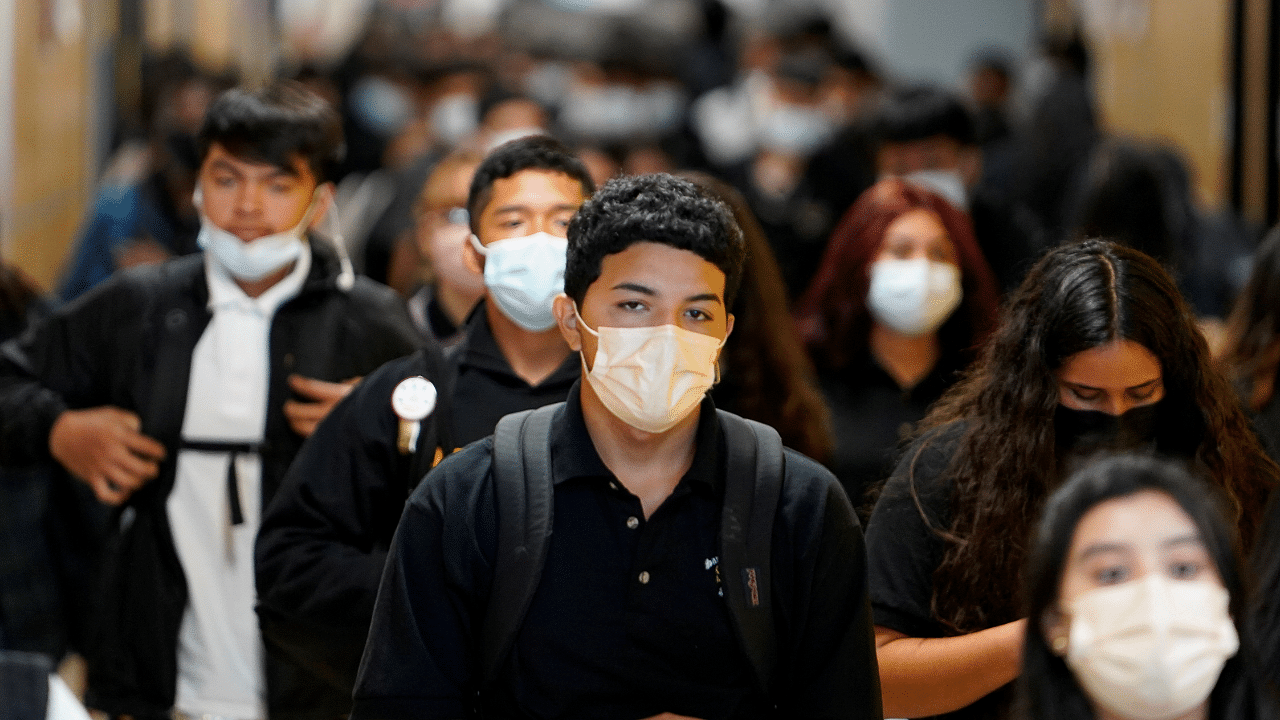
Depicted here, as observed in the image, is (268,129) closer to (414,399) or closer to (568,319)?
(414,399)

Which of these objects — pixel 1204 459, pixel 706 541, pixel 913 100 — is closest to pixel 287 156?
pixel 706 541

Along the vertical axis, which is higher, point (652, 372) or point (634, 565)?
point (652, 372)

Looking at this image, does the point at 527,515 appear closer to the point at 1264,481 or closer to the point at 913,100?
the point at 1264,481

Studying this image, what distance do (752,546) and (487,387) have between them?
980mm

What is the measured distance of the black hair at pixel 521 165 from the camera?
3.72 meters

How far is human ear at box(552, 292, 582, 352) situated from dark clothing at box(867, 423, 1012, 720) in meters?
0.66

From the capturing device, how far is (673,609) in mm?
2705

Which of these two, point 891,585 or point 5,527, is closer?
point 891,585

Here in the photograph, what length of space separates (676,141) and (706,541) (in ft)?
24.8

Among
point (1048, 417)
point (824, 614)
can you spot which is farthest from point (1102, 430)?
point (824, 614)

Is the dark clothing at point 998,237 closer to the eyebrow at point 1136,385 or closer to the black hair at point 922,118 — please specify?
the black hair at point 922,118

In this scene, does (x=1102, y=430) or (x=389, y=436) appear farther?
(x=389, y=436)

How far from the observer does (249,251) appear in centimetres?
408

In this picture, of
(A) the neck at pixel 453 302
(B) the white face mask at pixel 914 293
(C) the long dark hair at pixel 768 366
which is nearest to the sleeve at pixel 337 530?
(C) the long dark hair at pixel 768 366
